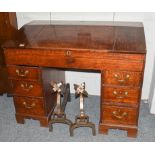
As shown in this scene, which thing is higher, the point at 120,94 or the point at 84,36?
the point at 84,36

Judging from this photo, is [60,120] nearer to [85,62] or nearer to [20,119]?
[20,119]

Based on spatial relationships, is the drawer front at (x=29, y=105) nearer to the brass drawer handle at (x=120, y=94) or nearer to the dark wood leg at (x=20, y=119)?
the dark wood leg at (x=20, y=119)

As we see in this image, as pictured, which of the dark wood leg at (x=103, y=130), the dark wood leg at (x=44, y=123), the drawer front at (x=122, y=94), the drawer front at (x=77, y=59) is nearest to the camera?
the drawer front at (x=77, y=59)

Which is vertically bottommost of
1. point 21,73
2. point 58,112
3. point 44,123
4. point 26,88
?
point 44,123

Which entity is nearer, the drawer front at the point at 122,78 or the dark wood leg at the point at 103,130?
the drawer front at the point at 122,78

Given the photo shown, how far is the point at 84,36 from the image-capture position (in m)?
1.82

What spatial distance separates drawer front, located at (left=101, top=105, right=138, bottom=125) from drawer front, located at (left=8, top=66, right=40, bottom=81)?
1.94 ft

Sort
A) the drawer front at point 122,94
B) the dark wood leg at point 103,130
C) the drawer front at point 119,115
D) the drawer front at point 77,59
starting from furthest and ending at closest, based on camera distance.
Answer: the dark wood leg at point 103,130 < the drawer front at point 119,115 < the drawer front at point 122,94 < the drawer front at point 77,59

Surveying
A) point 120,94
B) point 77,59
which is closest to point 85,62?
point 77,59

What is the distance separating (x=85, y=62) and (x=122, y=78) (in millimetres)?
289

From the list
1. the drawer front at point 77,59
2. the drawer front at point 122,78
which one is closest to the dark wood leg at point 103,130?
the drawer front at point 122,78

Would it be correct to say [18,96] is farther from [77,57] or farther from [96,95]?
[96,95]

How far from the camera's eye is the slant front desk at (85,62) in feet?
5.39

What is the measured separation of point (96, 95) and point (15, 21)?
112 cm
